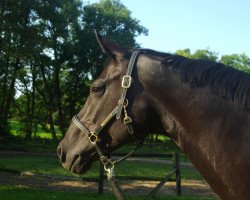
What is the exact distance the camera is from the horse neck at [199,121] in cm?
242

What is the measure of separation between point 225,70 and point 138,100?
61 centimetres

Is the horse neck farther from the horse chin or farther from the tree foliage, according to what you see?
the tree foliage

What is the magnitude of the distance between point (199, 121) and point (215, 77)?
30cm

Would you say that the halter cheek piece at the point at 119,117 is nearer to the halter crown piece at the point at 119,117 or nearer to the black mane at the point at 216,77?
the halter crown piece at the point at 119,117

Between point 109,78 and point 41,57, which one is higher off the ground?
point 41,57

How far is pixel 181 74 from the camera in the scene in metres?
2.64

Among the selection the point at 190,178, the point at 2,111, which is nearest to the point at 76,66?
the point at 2,111

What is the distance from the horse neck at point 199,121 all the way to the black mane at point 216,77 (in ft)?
0.14

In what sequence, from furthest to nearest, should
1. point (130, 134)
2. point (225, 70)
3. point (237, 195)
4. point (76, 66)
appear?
point (76, 66) → point (130, 134) → point (225, 70) → point (237, 195)

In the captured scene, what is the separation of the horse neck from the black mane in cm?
4

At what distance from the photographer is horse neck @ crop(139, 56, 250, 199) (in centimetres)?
242

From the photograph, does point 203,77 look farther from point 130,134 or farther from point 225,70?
point 130,134

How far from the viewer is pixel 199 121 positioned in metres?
2.54

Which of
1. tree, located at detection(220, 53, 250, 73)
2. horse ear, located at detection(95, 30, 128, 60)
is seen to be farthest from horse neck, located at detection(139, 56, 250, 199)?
tree, located at detection(220, 53, 250, 73)
